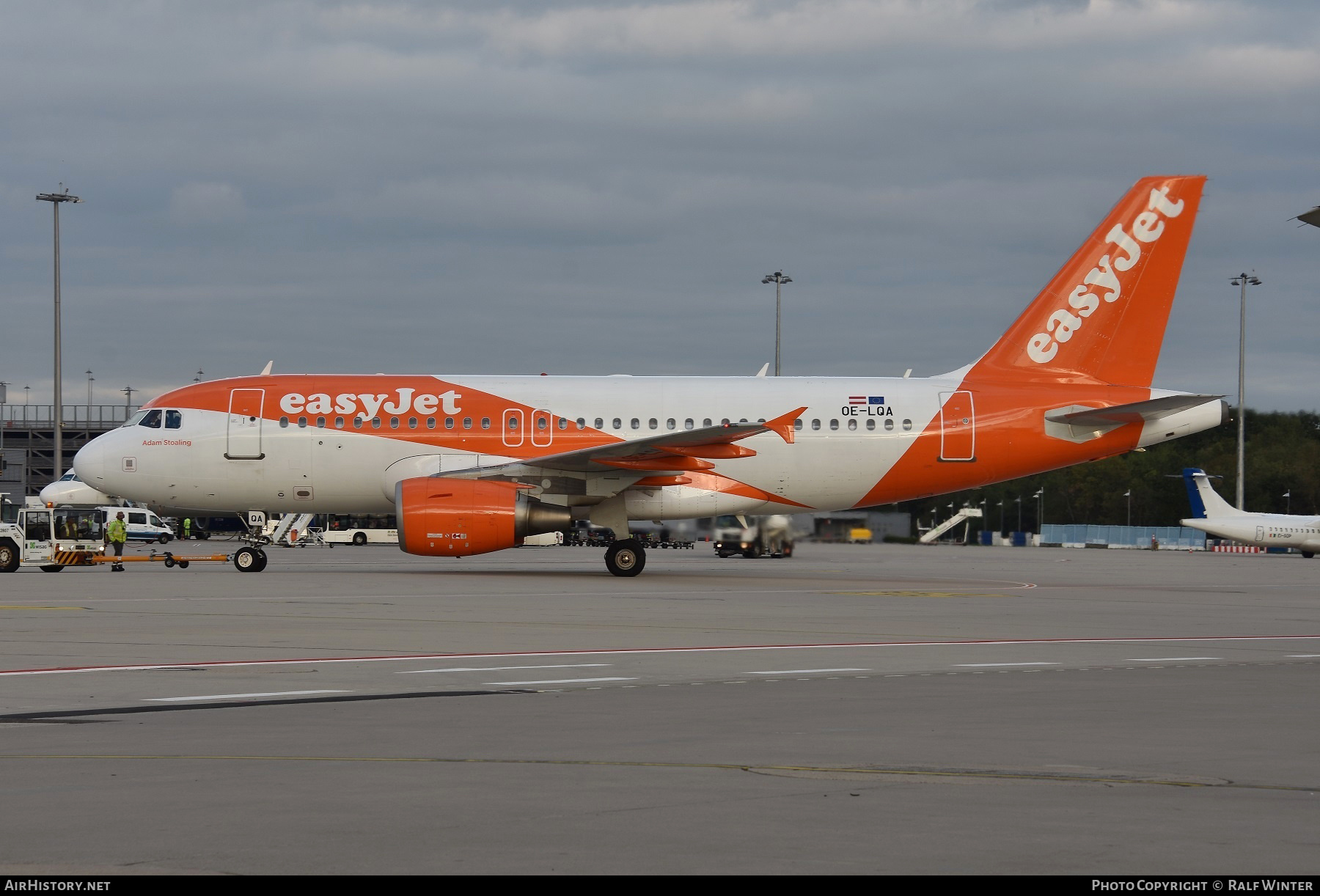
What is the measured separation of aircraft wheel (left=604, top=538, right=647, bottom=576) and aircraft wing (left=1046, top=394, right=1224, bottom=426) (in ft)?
32.0

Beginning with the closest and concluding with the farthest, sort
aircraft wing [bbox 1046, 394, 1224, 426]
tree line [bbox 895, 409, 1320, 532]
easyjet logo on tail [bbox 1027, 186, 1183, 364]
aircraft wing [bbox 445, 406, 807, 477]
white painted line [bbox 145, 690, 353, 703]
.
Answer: white painted line [bbox 145, 690, 353, 703], aircraft wing [bbox 445, 406, 807, 477], aircraft wing [bbox 1046, 394, 1224, 426], easyjet logo on tail [bbox 1027, 186, 1183, 364], tree line [bbox 895, 409, 1320, 532]

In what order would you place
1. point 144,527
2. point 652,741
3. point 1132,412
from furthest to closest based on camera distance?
point 144,527 → point 1132,412 → point 652,741

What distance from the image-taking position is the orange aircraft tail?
31.0 metres

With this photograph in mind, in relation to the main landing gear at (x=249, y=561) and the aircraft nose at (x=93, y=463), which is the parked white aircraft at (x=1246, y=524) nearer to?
the main landing gear at (x=249, y=561)

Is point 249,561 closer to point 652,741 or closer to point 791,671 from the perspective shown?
point 791,671

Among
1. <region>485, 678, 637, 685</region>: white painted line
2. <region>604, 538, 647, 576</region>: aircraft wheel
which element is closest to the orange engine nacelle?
<region>604, 538, 647, 576</region>: aircraft wheel

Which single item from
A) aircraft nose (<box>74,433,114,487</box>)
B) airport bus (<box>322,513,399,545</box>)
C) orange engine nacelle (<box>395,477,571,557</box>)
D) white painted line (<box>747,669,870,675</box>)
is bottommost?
airport bus (<box>322,513,399,545</box>)

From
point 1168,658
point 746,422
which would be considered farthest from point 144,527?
point 1168,658

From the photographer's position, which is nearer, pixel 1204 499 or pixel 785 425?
pixel 785 425

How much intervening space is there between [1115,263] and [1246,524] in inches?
1654

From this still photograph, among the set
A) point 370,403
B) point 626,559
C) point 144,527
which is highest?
point 370,403

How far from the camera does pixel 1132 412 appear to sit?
29.8 meters

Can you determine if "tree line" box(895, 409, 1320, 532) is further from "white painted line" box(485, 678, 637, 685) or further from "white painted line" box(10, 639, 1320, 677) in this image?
"white painted line" box(485, 678, 637, 685)

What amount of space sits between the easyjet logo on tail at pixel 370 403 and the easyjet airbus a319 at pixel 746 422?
0.12 ft
